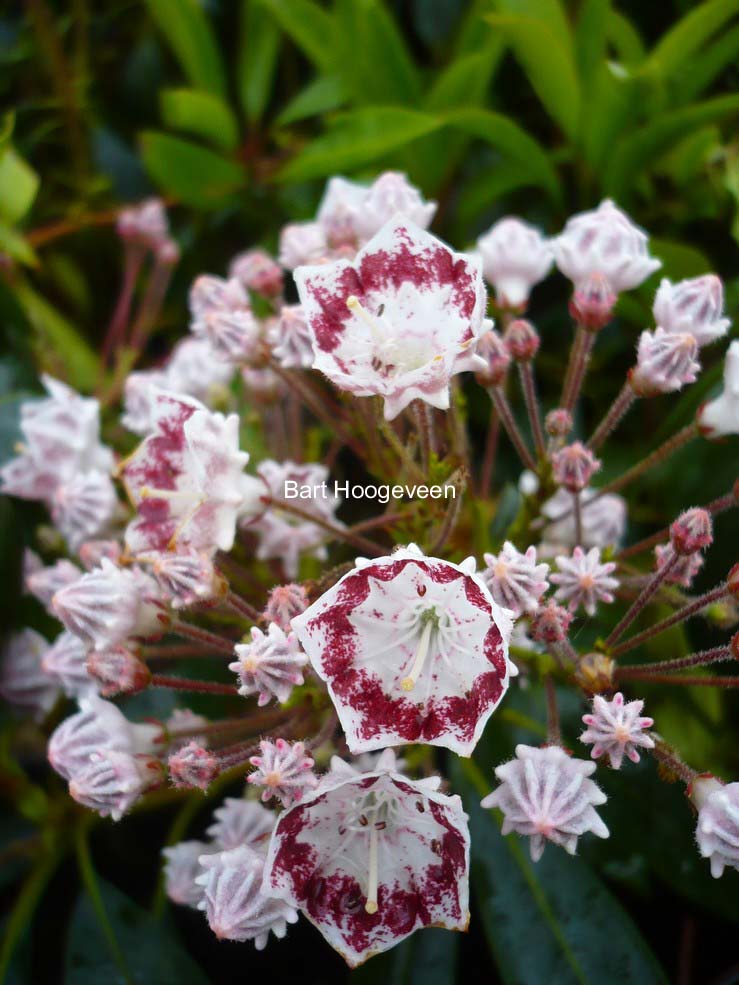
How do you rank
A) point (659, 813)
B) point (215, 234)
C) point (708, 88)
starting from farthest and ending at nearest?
point (215, 234), point (708, 88), point (659, 813)

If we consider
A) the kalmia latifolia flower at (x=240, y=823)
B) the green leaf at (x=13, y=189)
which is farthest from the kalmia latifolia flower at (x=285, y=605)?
the green leaf at (x=13, y=189)

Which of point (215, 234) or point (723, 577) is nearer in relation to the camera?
point (723, 577)

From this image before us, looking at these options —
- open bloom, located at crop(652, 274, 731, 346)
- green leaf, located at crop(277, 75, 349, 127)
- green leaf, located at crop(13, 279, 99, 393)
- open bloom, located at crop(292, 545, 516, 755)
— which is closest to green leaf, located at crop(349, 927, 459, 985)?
open bloom, located at crop(292, 545, 516, 755)

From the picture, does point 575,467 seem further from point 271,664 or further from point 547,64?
point 547,64

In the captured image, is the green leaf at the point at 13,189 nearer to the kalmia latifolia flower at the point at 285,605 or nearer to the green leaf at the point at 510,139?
the green leaf at the point at 510,139

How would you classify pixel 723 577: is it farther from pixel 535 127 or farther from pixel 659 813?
pixel 535 127

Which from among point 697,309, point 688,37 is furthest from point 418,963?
point 688,37

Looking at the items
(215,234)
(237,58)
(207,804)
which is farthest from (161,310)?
(207,804)
